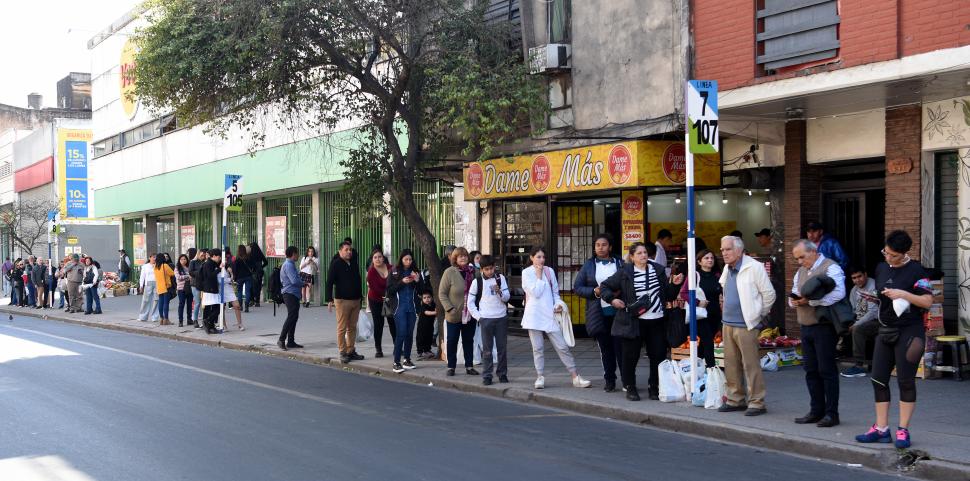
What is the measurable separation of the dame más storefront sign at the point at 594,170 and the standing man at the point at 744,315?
4.96m

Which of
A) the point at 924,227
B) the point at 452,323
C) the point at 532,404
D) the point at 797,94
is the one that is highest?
the point at 797,94

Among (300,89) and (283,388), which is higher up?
(300,89)

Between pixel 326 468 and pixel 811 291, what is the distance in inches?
179

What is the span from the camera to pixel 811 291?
8.52 m

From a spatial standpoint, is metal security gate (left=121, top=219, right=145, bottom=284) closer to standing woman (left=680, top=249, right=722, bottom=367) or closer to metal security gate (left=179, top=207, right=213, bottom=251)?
metal security gate (left=179, top=207, right=213, bottom=251)

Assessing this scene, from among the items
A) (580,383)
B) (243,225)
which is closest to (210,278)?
(580,383)

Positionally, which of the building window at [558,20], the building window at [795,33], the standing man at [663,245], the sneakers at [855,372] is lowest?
the sneakers at [855,372]

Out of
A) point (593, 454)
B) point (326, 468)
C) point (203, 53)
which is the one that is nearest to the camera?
point (326, 468)

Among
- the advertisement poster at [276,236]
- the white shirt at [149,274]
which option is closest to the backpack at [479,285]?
the white shirt at [149,274]

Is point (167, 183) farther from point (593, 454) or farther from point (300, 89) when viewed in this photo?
point (593, 454)

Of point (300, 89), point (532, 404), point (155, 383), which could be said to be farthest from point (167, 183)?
point (532, 404)

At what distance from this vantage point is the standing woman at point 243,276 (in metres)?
24.0

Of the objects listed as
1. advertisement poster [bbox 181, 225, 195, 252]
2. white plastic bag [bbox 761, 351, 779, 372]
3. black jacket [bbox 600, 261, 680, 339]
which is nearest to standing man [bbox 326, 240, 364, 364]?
black jacket [bbox 600, 261, 680, 339]

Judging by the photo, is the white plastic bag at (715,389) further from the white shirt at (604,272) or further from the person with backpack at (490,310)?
the person with backpack at (490,310)
